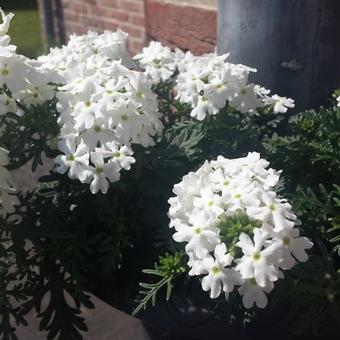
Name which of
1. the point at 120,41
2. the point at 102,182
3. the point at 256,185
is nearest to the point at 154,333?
the point at 102,182

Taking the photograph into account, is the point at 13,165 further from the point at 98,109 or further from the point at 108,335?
the point at 108,335

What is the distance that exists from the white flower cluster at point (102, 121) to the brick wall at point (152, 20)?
1762 mm

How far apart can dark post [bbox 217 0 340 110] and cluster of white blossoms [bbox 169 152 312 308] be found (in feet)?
2.76

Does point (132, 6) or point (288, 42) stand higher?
point (288, 42)

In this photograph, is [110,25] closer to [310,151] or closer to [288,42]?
[288,42]

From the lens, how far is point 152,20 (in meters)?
4.00

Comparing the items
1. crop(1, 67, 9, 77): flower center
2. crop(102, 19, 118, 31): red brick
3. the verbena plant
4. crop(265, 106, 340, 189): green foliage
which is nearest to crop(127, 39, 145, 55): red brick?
crop(102, 19, 118, 31): red brick

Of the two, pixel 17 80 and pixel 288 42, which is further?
pixel 288 42

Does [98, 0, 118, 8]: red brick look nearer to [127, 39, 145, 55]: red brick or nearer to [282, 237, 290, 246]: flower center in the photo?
[127, 39, 145, 55]: red brick

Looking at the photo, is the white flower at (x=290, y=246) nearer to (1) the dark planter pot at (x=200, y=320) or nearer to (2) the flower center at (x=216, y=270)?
(2) the flower center at (x=216, y=270)

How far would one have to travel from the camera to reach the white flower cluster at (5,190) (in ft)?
5.58

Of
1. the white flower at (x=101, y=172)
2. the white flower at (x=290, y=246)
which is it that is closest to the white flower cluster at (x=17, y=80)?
the white flower at (x=101, y=172)

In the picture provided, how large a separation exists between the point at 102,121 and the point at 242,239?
1.71 feet

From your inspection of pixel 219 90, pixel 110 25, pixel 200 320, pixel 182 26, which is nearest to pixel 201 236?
pixel 200 320
